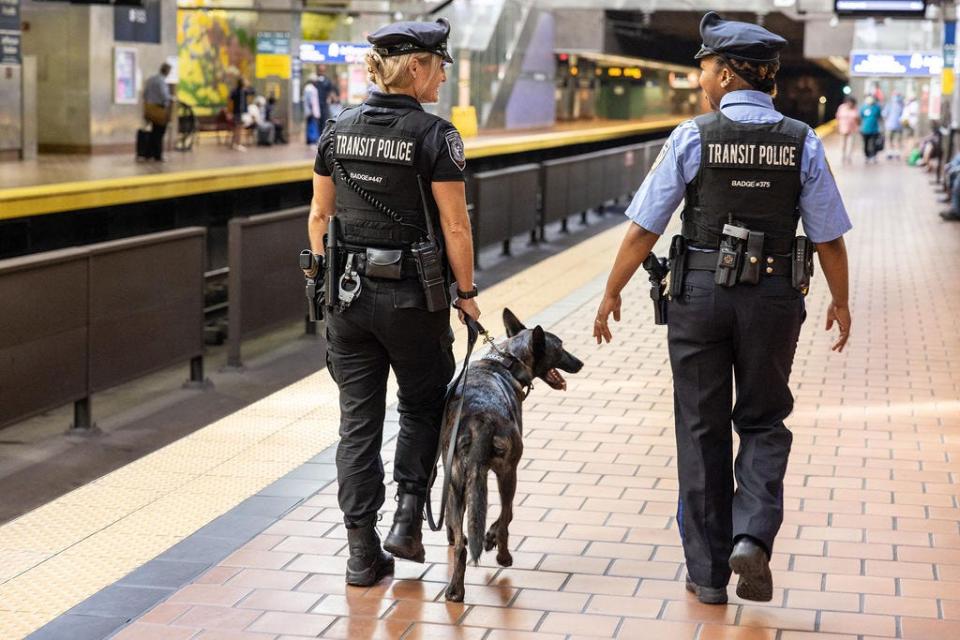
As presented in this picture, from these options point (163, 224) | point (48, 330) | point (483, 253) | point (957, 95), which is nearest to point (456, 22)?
point (957, 95)

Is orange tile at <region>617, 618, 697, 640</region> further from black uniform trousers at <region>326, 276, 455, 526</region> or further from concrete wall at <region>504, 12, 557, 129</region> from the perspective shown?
concrete wall at <region>504, 12, 557, 129</region>

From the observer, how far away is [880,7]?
24000 millimetres

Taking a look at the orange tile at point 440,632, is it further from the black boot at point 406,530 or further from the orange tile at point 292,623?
the black boot at point 406,530

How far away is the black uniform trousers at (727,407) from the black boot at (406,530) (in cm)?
81

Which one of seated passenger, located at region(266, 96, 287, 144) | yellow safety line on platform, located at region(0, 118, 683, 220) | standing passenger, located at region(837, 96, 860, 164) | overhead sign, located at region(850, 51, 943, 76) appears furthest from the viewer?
overhead sign, located at region(850, 51, 943, 76)

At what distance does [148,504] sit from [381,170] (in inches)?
74.9

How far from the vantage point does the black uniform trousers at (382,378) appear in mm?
4285

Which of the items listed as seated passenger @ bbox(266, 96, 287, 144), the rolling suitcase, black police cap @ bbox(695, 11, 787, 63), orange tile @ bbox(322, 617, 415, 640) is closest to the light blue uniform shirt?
black police cap @ bbox(695, 11, 787, 63)

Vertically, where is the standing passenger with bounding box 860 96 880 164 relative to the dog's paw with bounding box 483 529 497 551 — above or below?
above

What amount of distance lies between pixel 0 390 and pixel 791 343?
3763mm

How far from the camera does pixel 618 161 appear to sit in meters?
22.2

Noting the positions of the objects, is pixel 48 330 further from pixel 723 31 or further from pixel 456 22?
pixel 456 22

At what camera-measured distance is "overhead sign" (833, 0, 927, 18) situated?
77.5ft

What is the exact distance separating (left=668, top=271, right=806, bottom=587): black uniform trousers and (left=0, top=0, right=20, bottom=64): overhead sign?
17.5 metres
